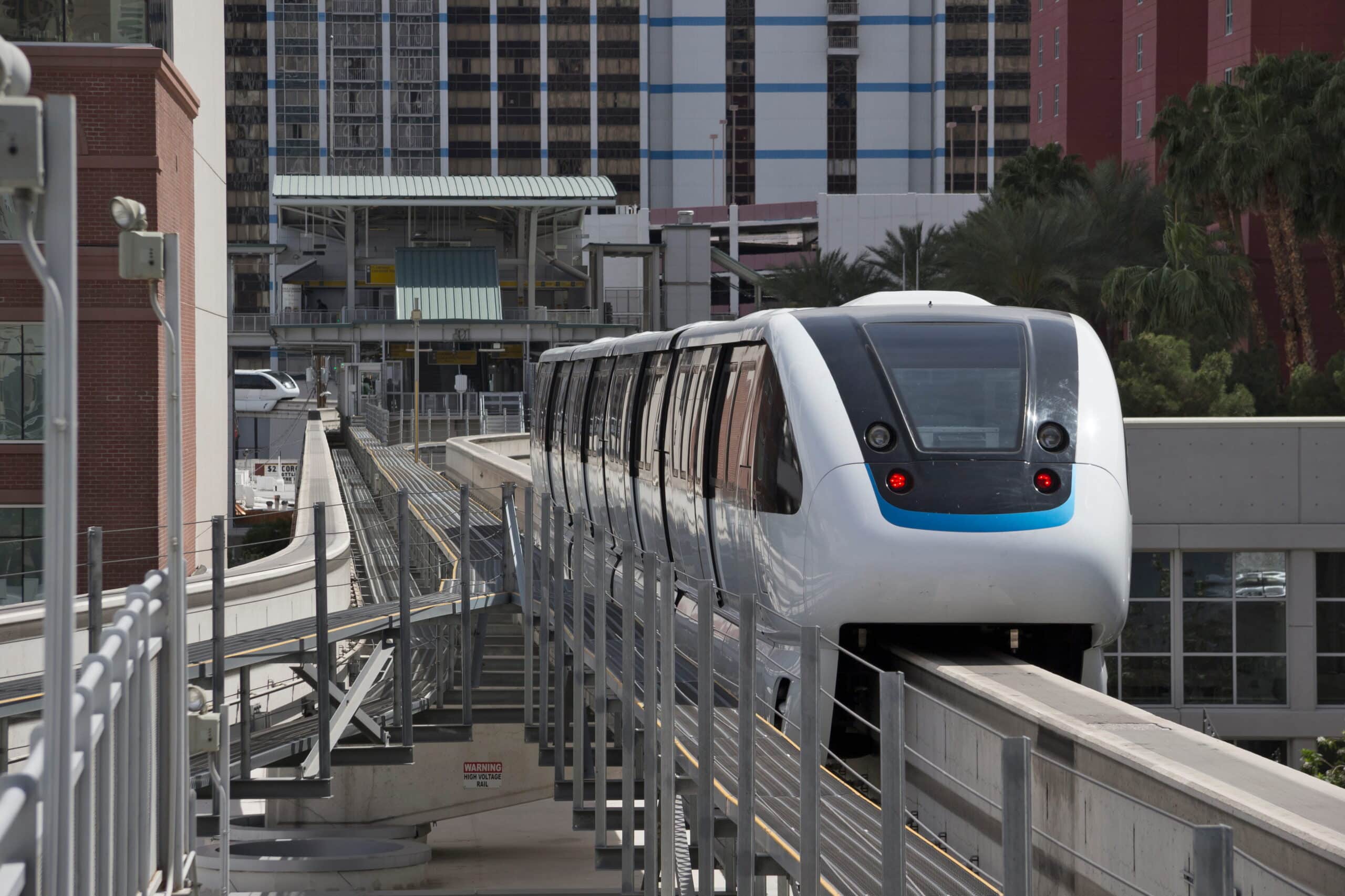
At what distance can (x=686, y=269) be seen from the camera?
112ft

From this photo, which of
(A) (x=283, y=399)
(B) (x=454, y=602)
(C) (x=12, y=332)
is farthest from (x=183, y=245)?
(A) (x=283, y=399)

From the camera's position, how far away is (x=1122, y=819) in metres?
6.23

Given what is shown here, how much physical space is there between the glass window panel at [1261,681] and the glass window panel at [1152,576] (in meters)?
1.80

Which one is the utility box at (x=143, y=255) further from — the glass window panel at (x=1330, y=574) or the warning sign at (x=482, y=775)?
the warning sign at (x=482, y=775)

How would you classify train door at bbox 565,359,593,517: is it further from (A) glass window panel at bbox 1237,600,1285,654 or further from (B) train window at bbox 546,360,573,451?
(A) glass window panel at bbox 1237,600,1285,654

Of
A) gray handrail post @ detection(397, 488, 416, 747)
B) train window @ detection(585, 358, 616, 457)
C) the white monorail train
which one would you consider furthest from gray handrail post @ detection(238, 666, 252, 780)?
train window @ detection(585, 358, 616, 457)

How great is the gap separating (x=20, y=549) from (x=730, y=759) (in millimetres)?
18969

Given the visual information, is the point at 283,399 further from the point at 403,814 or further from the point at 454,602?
the point at 454,602

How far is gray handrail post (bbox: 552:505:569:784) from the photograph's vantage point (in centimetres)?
1262

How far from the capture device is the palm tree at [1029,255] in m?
47.4

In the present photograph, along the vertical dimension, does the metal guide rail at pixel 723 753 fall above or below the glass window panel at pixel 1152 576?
above

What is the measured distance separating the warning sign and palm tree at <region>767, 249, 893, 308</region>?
132 ft

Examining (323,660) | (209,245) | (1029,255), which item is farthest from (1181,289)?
(323,660)

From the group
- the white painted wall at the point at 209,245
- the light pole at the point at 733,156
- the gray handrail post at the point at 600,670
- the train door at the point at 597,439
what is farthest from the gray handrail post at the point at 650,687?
the light pole at the point at 733,156
